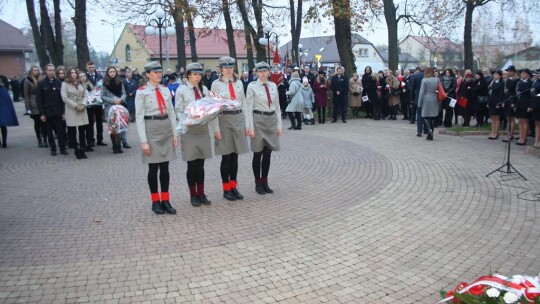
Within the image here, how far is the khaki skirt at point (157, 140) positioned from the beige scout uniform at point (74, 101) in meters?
5.15

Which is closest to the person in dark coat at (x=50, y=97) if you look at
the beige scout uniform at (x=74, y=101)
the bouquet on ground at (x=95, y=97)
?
the beige scout uniform at (x=74, y=101)

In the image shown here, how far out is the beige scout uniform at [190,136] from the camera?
6348mm

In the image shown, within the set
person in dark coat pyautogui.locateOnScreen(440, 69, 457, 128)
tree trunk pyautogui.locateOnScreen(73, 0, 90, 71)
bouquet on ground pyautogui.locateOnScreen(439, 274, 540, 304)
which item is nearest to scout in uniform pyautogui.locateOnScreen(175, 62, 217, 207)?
bouquet on ground pyautogui.locateOnScreen(439, 274, 540, 304)

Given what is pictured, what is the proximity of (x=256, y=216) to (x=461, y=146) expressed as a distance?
743 cm

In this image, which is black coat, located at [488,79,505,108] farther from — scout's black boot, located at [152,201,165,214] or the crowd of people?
scout's black boot, located at [152,201,165,214]

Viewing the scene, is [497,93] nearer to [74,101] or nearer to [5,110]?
[74,101]

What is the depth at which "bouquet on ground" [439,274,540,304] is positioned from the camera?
2.93 meters

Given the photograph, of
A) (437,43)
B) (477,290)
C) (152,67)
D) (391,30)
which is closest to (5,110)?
(152,67)

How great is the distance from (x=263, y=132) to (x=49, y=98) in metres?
6.32

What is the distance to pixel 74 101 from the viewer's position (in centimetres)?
1035

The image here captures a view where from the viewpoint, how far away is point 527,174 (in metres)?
8.34

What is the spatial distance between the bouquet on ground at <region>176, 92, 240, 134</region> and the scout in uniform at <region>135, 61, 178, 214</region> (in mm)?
209

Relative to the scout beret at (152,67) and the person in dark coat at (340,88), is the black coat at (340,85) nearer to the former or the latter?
the person in dark coat at (340,88)

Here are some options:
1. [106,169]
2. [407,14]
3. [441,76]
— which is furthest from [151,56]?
[106,169]
